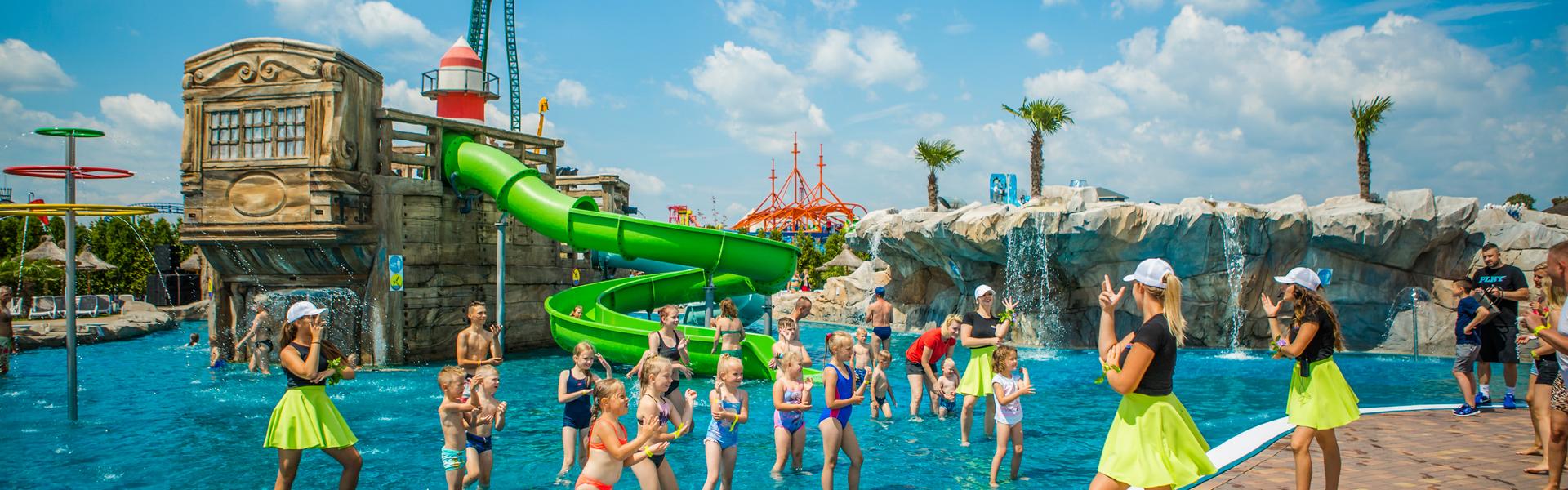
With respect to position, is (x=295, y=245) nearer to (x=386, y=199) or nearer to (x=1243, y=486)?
(x=386, y=199)

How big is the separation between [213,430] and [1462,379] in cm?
1306

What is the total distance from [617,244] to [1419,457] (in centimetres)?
1176

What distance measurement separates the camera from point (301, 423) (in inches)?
231

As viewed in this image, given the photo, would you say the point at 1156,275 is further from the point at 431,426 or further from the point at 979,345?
the point at 431,426

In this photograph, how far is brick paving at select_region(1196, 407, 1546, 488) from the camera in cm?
625

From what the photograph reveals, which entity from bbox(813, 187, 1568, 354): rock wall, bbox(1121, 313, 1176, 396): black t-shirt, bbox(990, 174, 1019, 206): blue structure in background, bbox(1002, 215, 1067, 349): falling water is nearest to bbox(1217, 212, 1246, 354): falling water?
bbox(813, 187, 1568, 354): rock wall

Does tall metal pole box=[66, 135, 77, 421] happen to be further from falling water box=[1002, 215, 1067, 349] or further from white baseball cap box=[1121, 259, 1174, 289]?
falling water box=[1002, 215, 1067, 349]

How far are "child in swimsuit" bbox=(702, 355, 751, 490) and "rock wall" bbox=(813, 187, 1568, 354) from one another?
50.6 ft

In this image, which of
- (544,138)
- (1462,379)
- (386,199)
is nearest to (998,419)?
(1462,379)

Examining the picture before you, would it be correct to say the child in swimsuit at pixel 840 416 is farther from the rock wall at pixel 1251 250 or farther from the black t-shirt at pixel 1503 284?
the rock wall at pixel 1251 250

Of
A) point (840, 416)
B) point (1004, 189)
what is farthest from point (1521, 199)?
point (840, 416)

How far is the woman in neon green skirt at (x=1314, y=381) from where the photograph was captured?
5.48m

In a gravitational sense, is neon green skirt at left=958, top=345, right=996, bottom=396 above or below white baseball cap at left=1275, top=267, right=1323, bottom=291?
below

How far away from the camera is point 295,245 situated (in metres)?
15.8
